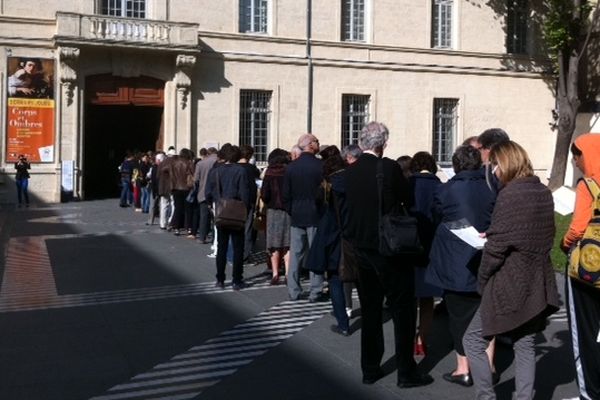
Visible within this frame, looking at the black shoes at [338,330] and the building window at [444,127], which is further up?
the building window at [444,127]

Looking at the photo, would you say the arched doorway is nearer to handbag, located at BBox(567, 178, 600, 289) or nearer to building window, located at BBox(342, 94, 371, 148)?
building window, located at BBox(342, 94, 371, 148)

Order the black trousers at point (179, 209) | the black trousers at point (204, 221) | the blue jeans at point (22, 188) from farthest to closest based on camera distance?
the blue jeans at point (22, 188)
the black trousers at point (179, 209)
the black trousers at point (204, 221)

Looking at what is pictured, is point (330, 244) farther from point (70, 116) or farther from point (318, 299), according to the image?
point (70, 116)

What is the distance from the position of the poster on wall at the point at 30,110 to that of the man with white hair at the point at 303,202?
55.5 ft

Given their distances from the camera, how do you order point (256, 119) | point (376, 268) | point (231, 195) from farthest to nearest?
point (256, 119), point (231, 195), point (376, 268)

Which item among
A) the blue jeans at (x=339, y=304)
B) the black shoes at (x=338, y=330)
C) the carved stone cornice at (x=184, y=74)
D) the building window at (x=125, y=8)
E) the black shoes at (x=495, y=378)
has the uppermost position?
the building window at (x=125, y=8)

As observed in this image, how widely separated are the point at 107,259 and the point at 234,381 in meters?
7.36

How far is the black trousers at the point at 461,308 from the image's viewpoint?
5703 millimetres

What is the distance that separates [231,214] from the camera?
9.73m

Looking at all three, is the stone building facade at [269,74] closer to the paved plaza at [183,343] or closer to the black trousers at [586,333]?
the paved plaza at [183,343]

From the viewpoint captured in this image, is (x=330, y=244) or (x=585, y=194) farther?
(x=330, y=244)

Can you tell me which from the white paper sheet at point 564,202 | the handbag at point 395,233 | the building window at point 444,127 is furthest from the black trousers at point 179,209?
A: the building window at point 444,127

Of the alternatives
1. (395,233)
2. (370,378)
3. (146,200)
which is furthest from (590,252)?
(146,200)

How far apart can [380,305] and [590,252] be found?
1.84 meters
